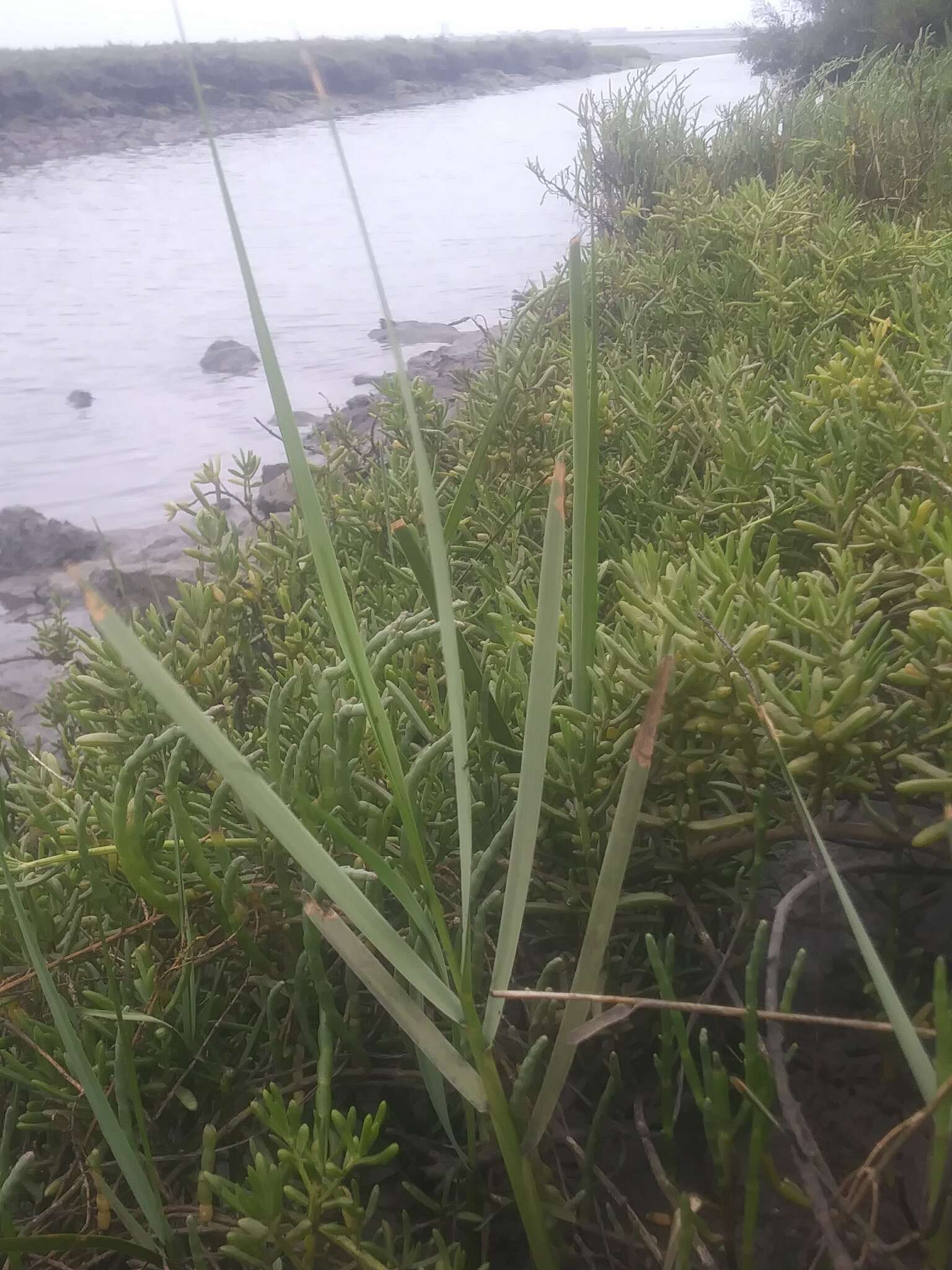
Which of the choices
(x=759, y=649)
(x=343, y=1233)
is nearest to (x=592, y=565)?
(x=759, y=649)

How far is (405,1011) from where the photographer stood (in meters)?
0.30

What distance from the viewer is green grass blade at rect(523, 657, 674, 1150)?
257mm

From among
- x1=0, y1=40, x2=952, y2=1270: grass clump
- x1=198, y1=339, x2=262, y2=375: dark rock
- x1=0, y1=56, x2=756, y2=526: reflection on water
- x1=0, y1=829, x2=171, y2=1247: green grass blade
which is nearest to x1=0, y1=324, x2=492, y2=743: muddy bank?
x1=0, y1=56, x2=756, y2=526: reflection on water

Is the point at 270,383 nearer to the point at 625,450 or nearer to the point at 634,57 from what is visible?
the point at 625,450

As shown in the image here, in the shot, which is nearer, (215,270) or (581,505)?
(581,505)

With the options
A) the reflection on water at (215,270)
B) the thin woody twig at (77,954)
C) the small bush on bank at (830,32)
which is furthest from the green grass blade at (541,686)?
the small bush on bank at (830,32)

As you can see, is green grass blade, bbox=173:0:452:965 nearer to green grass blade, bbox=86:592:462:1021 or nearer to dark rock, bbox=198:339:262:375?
green grass blade, bbox=86:592:462:1021

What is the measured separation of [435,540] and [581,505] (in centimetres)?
11

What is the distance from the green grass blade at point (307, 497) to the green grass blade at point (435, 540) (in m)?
0.02

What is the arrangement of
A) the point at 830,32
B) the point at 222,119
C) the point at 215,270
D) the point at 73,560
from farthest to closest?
the point at 830,32 → the point at 215,270 → the point at 222,119 → the point at 73,560

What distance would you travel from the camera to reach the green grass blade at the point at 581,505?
343 mm

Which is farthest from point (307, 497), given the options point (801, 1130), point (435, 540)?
point (801, 1130)

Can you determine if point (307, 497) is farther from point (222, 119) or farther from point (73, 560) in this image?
point (222, 119)

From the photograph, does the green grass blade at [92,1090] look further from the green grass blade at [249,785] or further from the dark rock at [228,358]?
the dark rock at [228,358]
